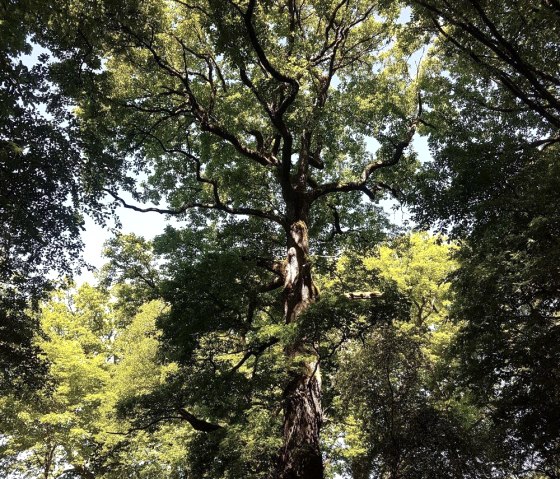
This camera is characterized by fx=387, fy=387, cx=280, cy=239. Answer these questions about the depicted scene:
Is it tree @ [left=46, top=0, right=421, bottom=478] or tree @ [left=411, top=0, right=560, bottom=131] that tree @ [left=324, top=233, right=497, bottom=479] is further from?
tree @ [left=411, top=0, right=560, bottom=131]

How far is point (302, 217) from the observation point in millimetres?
8648

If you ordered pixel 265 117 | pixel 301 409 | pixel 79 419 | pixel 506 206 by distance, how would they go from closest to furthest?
1. pixel 301 409
2. pixel 506 206
3. pixel 265 117
4. pixel 79 419

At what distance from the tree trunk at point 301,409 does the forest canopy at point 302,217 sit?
0.03 metres

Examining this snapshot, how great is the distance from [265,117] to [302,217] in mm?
4180

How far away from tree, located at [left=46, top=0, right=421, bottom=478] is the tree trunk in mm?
20

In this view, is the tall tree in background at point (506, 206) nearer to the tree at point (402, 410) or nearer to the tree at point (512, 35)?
the tree at point (512, 35)

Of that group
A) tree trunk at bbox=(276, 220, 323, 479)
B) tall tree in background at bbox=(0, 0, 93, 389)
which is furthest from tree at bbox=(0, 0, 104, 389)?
tree trunk at bbox=(276, 220, 323, 479)

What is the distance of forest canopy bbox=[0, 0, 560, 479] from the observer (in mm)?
6137

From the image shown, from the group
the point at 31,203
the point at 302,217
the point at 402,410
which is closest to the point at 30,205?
the point at 31,203

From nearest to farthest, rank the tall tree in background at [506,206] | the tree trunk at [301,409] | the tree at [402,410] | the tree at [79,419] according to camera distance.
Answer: the tree trunk at [301,409]
the tall tree in background at [506,206]
the tree at [402,410]
the tree at [79,419]

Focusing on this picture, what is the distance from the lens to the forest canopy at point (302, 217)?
20.1 feet

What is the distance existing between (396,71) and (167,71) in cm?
647

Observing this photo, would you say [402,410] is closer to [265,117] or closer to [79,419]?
[265,117]

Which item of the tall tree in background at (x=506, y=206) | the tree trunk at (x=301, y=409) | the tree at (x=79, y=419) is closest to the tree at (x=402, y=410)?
the tall tree in background at (x=506, y=206)
